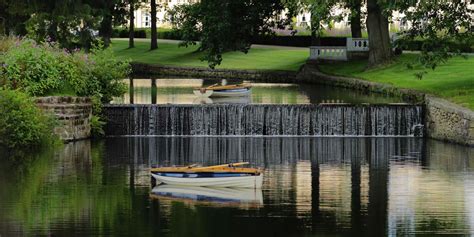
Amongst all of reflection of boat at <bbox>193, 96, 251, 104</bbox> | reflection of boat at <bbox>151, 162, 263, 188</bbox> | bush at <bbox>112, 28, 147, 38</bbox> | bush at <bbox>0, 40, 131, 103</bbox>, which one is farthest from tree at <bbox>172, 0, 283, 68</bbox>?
bush at <bbox>112, 28, 147, 38</bbox>

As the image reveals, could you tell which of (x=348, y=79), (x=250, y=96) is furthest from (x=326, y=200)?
(x=348, y=79)

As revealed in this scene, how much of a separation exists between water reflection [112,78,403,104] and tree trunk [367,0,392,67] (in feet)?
8.83

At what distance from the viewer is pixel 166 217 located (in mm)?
25141

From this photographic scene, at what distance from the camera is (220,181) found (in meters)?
28.5

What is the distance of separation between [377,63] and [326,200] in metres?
30.0

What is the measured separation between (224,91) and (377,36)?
28.7ft

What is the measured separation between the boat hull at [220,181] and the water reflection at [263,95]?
640 inches

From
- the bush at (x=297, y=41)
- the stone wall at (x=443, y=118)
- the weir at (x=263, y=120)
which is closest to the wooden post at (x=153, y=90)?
the weir at (x=263, y=120)

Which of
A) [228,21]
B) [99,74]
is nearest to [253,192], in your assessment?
[99,74]

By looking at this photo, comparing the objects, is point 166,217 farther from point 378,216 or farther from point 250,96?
point 250,96

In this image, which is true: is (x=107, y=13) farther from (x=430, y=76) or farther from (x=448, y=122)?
(x=448, y=122)

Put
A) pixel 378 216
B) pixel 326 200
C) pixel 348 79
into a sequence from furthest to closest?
1. pixel 348 79
2. pixel 326 200
3. pixel 378 216

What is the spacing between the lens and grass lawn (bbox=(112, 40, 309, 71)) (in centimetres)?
6744

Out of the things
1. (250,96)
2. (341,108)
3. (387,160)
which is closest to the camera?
(387,160)
